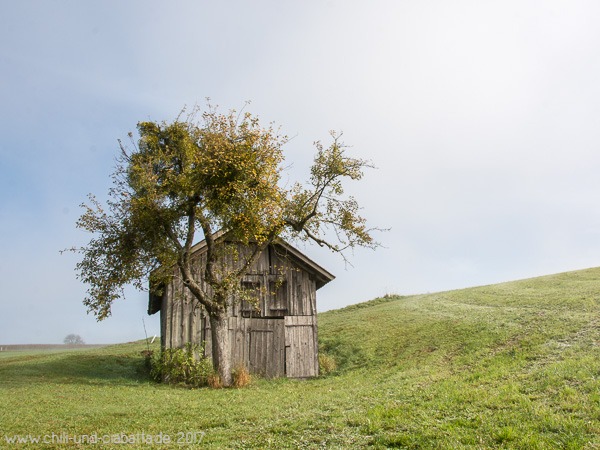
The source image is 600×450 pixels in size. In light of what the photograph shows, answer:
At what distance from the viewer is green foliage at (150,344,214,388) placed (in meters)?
26.2

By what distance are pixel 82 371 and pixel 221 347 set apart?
33.4ft

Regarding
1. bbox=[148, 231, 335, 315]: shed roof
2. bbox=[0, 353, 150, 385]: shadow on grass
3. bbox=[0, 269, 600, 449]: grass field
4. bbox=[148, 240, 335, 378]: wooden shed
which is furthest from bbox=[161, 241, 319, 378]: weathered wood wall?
bbox=[0, 353, 150, 385]: shadow on grass

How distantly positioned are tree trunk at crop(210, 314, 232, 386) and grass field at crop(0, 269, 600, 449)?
5.76 feet

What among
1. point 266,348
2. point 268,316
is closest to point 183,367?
point 266,348

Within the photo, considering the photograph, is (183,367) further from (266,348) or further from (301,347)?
(301,347)

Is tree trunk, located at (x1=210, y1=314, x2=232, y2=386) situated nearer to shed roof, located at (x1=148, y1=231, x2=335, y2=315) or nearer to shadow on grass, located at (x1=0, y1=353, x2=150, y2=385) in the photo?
shadow on grass, located at (x1=0, y1=353, x2=150, y2=385)

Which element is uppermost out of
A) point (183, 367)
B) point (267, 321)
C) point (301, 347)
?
point (267, 321)

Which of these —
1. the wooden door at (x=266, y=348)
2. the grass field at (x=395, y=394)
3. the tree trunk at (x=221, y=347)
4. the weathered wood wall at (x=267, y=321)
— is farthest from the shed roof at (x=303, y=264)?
the tree trunk at (x=221, y=347)

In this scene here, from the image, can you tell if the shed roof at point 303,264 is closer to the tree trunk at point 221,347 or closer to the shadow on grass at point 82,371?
the shadow on grass at point 82,371

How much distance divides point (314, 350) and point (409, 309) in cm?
1262

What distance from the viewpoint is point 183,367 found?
87.2ft

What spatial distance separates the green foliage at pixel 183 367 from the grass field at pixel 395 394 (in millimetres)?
1364

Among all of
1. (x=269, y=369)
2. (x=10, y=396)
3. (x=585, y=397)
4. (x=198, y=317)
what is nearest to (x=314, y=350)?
(x=269, y=369)

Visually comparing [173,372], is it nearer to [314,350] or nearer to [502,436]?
[314,350]
